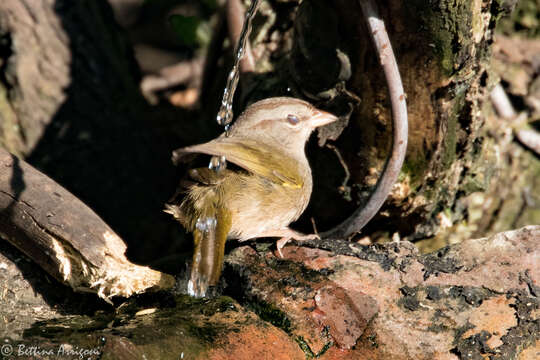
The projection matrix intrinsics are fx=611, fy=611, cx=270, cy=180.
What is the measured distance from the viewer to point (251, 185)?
11.6 ft

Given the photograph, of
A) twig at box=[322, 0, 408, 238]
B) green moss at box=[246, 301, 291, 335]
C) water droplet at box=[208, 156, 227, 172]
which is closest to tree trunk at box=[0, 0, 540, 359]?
green moss at box=[246, 301, 291, 335]

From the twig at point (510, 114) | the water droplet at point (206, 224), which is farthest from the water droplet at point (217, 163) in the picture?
the twig at point (510, 114)

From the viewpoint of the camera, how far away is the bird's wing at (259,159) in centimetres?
343

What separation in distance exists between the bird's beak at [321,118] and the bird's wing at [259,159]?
0.95ft

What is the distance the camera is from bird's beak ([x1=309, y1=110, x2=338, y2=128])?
12.7 feet

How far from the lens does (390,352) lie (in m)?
2.63

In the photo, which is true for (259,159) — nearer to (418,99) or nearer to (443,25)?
(418,99)

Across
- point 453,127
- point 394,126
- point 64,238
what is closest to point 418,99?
point 394,126

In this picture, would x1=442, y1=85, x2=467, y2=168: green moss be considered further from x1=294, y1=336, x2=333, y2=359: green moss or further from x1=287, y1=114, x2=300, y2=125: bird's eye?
x1=294, y1=336, x2=333, y2=359: green moss

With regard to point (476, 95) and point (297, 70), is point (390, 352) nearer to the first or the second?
point (476, 95)

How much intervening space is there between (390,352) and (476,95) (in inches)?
68.4

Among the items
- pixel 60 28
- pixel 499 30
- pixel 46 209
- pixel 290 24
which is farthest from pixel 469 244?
pixel 60 28

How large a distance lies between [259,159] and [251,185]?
219mm

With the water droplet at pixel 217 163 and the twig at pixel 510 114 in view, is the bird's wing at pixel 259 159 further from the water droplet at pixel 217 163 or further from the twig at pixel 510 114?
the twig at pixel 510 114
